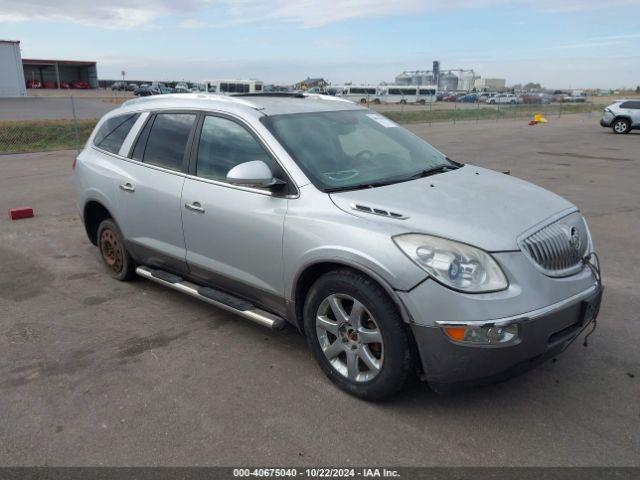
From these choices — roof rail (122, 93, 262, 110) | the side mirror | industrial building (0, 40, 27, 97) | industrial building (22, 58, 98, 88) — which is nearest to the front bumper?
the side mirror

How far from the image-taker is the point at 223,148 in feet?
13.6

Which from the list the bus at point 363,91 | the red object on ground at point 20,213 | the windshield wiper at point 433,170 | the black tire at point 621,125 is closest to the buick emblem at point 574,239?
the windshield wiper at point 433,170

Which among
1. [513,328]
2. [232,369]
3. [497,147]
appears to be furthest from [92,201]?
[497,147]

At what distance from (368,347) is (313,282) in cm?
56

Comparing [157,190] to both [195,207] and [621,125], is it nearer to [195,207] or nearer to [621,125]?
[195,207]

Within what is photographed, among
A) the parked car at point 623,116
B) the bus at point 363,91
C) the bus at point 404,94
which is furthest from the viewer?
the bus at point 404,94

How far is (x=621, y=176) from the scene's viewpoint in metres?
12.1

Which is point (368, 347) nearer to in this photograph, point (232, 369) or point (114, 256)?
point (232, 369)

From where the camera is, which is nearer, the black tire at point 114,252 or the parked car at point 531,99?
the black tire at point 114,252

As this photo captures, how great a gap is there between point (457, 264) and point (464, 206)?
20.9 inches

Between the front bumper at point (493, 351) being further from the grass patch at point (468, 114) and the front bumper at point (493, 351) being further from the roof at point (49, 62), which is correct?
the roof at point (49, 62)

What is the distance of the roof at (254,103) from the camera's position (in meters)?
4.12

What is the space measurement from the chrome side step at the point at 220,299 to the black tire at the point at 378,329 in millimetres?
460

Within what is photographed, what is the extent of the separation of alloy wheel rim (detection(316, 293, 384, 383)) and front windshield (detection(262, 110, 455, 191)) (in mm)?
760
